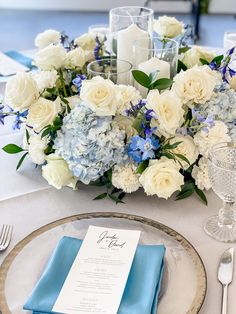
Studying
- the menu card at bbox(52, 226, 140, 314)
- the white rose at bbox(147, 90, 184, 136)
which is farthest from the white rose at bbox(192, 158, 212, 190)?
the menu card at bbox(52, 226, 140, 314)

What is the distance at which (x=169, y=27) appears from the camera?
53.0 inches

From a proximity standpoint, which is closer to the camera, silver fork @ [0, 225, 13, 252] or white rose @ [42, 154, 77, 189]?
silver fork @ [0, 225, 13, 252]

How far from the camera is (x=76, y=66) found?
1.22 meters

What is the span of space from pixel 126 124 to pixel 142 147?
0.28 ft

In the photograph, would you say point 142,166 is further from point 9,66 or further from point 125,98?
point 9,66

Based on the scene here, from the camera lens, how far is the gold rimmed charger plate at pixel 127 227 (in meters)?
0.75

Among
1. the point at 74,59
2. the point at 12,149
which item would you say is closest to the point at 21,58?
the point at 74,59

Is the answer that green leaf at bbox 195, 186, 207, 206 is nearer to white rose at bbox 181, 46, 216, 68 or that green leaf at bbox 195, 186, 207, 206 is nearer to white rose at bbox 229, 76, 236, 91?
white rose at bbox 229, 76, 236, 91

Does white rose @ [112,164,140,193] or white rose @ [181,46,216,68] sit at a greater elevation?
white rose @ [181,46,216,68]

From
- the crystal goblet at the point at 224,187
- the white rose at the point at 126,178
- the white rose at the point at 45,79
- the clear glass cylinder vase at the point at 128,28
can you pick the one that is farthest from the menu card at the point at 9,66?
the crystal goblet at the point at 224,187

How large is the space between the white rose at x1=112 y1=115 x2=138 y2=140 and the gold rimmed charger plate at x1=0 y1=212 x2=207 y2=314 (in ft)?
0.57

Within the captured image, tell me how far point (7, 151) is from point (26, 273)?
0.41 metres

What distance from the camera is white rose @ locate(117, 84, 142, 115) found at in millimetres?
975

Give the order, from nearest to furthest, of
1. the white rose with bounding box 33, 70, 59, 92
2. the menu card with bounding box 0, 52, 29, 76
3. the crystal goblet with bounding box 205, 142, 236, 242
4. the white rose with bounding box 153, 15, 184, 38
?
the crystal goblet with bounding box 205, 142, 236, 242 → the white rose with bounding box 33, 70, 59, 92 → the white rose with bounding box 153, 15, 184, 38 → the menu card with bounding box 0, 52, 29, 76
